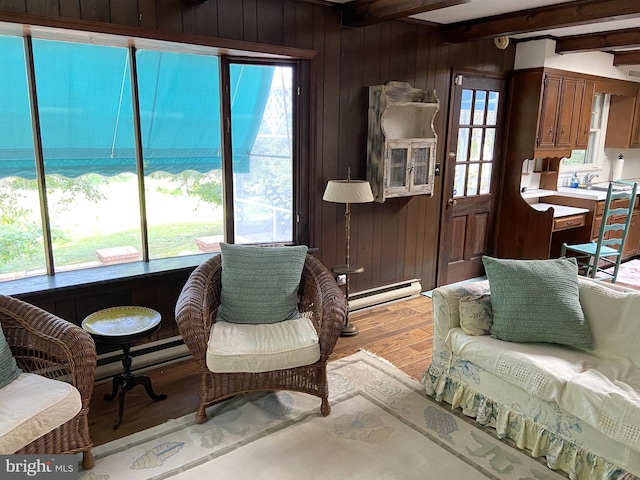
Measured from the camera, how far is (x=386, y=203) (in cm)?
393

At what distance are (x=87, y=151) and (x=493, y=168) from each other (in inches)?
143

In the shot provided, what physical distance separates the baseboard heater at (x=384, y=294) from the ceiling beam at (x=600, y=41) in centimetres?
257

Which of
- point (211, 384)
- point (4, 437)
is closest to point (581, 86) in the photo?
point (211, 384)

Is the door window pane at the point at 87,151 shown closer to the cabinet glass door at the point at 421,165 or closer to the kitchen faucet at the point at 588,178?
the cabinet glass door at the point at 421,165

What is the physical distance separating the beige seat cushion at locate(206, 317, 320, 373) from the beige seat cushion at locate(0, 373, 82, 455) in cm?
62

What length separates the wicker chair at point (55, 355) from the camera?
1.97 m

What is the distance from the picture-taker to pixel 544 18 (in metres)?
3.37

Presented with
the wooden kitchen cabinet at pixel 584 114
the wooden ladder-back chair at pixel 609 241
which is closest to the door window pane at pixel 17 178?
the wooden ladder-back chair at pixel 609 241

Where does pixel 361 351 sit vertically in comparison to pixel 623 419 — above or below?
below

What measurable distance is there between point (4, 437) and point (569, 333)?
247 centimetres

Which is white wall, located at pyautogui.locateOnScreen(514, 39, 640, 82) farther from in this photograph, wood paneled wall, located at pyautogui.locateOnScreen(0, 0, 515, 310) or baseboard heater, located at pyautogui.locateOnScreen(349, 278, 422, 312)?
baseboard heater, located at pyautogui.locateOnScreen(349, 278, 422, 312)

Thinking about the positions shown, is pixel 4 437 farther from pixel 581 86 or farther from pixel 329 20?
pixel 581 86

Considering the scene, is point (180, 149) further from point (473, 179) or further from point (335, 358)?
point (473, 179)

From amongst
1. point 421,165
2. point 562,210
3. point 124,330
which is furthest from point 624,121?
point 124,330
